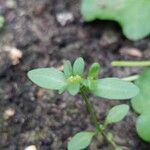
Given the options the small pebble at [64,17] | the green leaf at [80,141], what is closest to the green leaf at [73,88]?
the green leaf at [80,141]

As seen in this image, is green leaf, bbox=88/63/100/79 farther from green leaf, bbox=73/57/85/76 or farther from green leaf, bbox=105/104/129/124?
green leaf, bbox=105/104/129/124

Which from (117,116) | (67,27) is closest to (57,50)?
(67,27)

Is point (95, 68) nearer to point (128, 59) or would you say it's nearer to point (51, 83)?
point (51, 83)

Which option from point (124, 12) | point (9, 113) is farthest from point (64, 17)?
point (9, 113)

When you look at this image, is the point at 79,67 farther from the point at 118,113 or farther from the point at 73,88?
the point at 118,113

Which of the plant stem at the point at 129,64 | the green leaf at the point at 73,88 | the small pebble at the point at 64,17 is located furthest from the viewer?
the small pebble at the point at 64,17

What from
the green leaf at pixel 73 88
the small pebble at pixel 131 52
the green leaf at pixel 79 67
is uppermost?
the green leaf at pixel 79 67

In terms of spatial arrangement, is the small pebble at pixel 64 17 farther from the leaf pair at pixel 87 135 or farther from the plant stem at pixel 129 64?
the leaf pair at pixel 87 135
